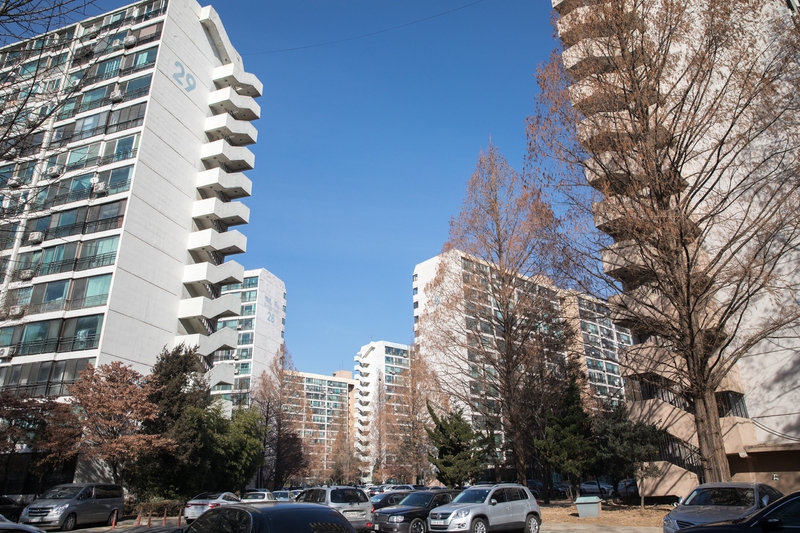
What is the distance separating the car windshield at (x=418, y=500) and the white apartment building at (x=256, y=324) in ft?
202

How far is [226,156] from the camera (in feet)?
138

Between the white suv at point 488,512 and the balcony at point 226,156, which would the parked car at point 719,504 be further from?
the balcony at point 226,156

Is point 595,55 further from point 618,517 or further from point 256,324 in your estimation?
point 256,324

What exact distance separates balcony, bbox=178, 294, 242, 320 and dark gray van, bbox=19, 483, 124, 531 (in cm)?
1676

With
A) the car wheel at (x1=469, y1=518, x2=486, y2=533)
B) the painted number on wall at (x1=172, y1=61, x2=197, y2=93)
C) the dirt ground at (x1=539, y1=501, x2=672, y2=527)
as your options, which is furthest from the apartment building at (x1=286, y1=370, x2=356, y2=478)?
the car wheel at (x1=469, y1=518, x2=486, y2=533)

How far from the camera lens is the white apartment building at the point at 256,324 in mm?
79113

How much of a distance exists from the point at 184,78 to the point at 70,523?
34.2 metres

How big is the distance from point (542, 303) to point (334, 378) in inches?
4552

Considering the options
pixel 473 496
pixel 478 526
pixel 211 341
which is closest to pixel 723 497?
pixel 478 526

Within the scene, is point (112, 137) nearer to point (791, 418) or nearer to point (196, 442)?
point (196, 442)

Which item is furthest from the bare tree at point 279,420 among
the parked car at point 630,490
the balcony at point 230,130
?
the parked car at point 630,490

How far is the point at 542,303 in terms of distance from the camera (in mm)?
Answer: 21266

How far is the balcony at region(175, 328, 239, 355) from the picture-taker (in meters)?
36.5

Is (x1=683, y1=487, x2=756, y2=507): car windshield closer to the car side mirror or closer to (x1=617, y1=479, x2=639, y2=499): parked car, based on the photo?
the car side mirror
